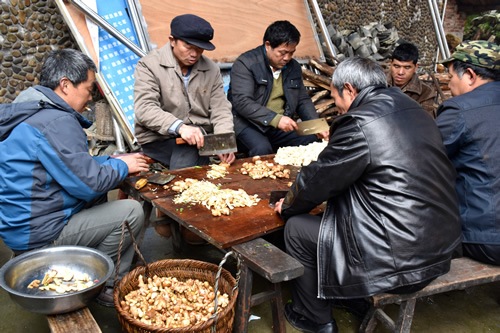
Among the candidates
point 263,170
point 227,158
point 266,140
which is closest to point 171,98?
point 227,158

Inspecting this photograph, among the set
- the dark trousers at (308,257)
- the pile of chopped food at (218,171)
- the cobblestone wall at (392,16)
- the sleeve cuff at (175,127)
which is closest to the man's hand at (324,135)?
the pile of chopped food at (218,171)

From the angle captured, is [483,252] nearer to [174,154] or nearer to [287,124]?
[287,124]

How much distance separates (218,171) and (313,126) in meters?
1.50

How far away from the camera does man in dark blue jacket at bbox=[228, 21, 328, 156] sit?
4668 mm

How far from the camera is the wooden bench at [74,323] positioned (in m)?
2.14

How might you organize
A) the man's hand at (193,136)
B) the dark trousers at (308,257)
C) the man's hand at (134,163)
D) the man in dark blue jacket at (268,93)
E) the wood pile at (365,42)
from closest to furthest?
the dark trousers at (308,257) → the man's hand at (134,163) → the man's hand at (193,136) → the man in dark blue jacket at (268,93) → the wood pile at (365,42)

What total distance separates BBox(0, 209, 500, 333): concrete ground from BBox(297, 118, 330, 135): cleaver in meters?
1.81

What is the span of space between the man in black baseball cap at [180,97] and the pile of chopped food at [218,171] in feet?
0.63

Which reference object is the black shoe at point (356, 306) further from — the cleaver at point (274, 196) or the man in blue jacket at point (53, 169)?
the man in blue jacket at point (53, 169)

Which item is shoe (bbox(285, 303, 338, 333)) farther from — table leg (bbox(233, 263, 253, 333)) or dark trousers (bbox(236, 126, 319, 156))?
dark trousers (bbox(236, 126, 319, 156))

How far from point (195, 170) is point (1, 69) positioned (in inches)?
143

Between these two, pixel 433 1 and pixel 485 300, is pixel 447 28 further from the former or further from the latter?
pixel 485 300

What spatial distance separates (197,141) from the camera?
3736 millimetres

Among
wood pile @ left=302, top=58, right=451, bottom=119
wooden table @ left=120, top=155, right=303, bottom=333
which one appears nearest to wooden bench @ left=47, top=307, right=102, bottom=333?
wooden table @ left=120, top=155, right=303, bottom=333
